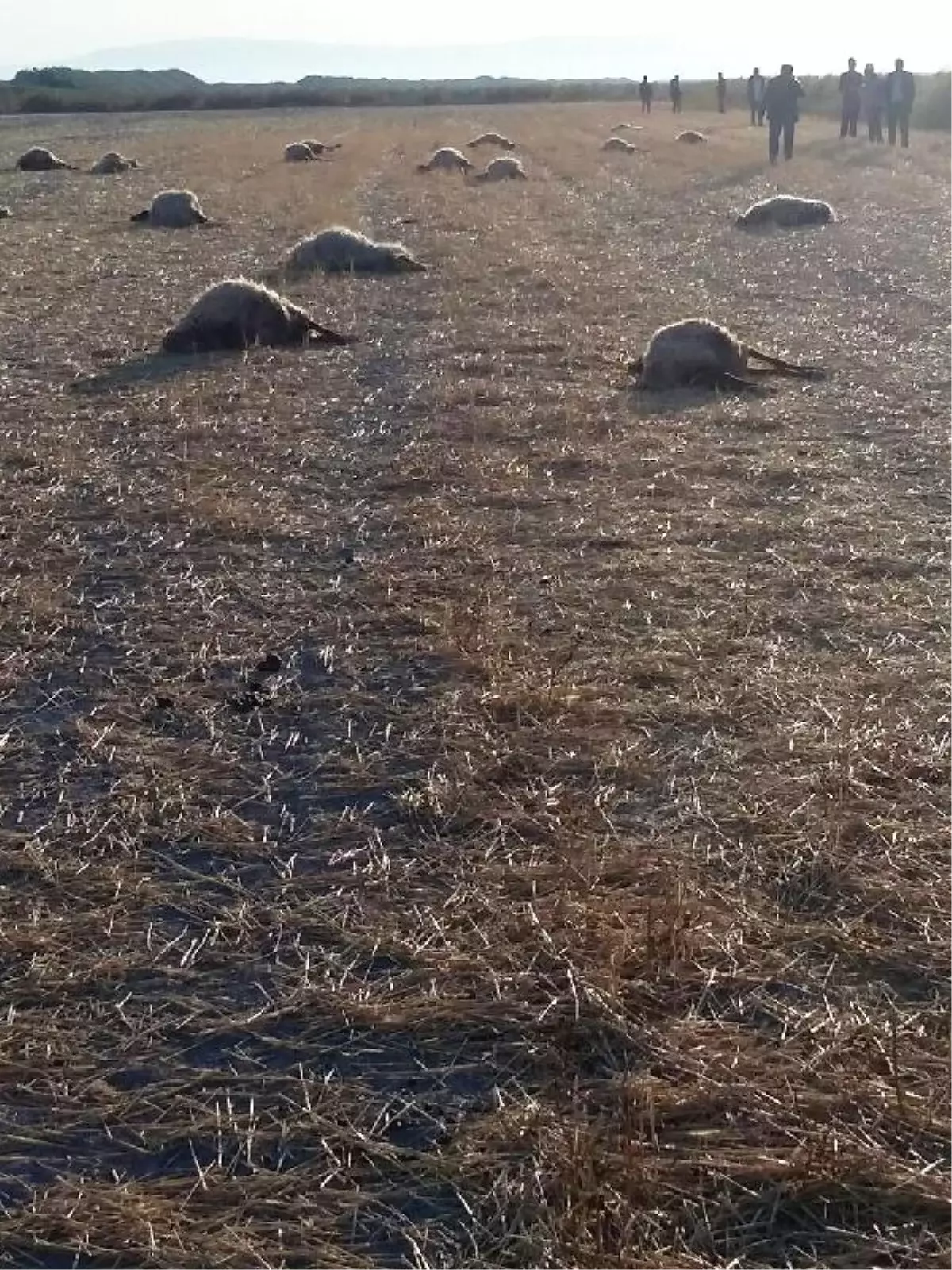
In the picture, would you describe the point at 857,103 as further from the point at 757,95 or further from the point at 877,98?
the point at 757,95

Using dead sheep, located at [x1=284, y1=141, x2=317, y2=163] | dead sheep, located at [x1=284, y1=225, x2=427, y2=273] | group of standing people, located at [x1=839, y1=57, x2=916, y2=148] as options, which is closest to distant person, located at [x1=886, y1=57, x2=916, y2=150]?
group of standing people, located at [x1=839, y1=57, x2=916, y2=148]

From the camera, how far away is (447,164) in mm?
32719

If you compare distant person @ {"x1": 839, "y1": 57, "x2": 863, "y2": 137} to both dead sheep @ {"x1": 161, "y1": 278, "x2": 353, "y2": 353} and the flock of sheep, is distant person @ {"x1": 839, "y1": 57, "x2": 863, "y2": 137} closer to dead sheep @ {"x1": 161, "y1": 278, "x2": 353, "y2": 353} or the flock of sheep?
the flock of sheep

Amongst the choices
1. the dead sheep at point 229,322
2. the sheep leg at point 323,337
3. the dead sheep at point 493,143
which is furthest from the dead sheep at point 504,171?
the dead sheep at point 229,322

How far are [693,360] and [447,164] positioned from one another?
79.8 ft

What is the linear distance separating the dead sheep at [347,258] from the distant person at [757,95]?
28.5m

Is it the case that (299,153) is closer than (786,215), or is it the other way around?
(786,215)

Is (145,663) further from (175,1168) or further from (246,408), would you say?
(246,408)

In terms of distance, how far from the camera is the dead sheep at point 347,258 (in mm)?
16188

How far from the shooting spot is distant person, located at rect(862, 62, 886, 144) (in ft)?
115

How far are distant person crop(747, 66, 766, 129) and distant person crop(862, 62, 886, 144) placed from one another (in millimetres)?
5820

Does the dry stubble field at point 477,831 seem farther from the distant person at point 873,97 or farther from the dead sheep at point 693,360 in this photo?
the distant person at point 873,97

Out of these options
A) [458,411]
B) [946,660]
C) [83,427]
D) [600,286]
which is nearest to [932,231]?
[600,286]

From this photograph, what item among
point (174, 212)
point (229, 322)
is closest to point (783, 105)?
point (174, 212)
